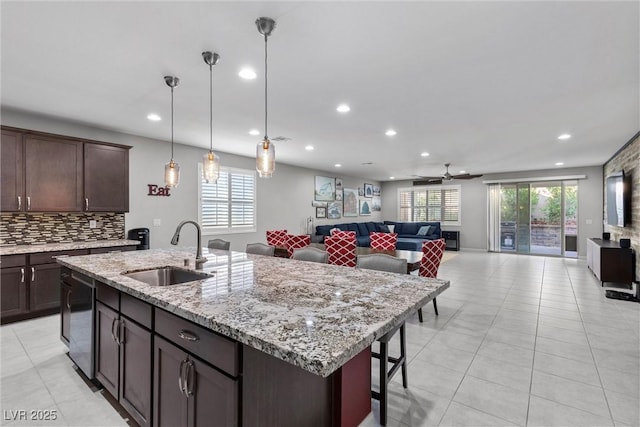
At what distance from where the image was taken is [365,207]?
11.1 meters

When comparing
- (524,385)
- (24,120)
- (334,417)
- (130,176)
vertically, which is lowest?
(524,385)

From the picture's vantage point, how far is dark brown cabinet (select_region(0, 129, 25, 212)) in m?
3.52

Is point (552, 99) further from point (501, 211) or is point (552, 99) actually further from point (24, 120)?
point (501, 211)

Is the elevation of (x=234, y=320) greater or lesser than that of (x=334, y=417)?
greater

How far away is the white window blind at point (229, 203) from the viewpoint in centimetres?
596

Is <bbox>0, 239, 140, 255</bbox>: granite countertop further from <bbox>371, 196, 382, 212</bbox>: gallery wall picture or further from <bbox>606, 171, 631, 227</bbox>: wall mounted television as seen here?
<bbox>371, 196, 382, 212</bbox>: gallery wall picture

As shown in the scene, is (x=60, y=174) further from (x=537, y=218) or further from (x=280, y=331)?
(x=537, y=218)

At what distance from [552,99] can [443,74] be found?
1.50 m

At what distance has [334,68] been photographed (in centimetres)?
266

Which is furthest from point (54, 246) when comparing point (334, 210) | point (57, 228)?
point (334, 210)

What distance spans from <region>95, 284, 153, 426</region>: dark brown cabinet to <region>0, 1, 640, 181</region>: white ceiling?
178 centimetres

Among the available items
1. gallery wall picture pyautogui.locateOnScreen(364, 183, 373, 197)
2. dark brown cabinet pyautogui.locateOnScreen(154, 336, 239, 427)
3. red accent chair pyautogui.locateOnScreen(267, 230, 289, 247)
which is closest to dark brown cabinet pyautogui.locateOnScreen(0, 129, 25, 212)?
red accent chair pyautogui.locateOnScreen(267, 230, 289, 247)

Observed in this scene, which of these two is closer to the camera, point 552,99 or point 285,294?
point 285,294

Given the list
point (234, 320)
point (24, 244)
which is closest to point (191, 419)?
point (234, 320)
